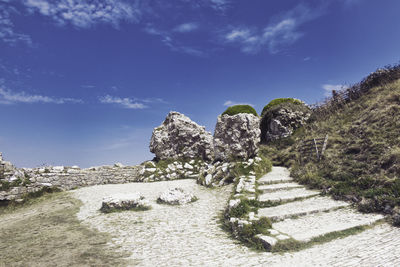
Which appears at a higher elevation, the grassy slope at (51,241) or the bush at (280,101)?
the bush at (280,101)

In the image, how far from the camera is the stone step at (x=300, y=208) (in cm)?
859

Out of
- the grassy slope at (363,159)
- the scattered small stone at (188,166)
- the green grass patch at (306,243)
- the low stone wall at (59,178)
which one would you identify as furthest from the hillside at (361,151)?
the low stone wall at (59,178)

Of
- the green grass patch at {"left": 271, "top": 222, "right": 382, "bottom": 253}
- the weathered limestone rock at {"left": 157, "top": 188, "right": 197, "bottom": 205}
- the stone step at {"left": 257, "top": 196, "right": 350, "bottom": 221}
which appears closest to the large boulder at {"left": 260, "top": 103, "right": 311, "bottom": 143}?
the stone step at {"left": 257, "top": 196, "right": 350, "bottom": 221}

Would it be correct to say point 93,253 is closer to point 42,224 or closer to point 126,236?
point 126,236

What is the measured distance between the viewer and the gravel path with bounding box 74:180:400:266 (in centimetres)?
546

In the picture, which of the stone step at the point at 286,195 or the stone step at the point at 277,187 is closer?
the stone step at the point at 286,195

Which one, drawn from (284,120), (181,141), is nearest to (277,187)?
(181,141)

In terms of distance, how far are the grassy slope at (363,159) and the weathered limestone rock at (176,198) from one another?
6.40 m

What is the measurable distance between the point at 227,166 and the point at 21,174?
13726mm

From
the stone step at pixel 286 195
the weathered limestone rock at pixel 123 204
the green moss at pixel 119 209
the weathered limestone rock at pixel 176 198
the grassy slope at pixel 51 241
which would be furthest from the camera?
the weathered limestone rock at pixel 176 198

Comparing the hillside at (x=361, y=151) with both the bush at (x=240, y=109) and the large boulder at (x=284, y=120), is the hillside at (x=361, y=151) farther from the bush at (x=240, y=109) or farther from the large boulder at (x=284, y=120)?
the bush at (x=240, y=109)

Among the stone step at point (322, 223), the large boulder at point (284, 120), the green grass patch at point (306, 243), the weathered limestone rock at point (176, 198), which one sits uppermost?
the large boulder at point (284, 120)

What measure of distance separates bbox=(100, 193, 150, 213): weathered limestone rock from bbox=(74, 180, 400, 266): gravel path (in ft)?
1.56

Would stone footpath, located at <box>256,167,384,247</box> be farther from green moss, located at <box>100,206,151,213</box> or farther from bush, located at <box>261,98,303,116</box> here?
bush, located at <box>261,98,303,116</box>
